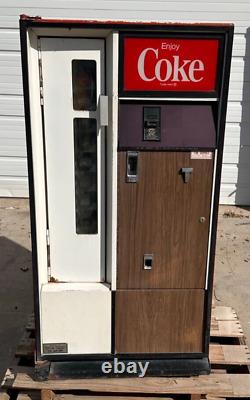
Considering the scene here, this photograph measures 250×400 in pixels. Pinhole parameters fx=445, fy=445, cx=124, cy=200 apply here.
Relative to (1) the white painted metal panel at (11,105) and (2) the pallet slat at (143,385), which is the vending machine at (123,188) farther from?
(1) the white painted metal panel at (11,105)

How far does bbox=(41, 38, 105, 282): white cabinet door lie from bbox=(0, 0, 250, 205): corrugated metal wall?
4.20 metres

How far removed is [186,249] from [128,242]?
37 cm

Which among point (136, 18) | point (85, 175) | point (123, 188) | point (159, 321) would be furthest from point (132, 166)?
point (136, 18)

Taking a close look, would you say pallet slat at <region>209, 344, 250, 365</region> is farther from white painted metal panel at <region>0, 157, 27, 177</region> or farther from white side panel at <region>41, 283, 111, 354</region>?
white painted metal panel at <region>0, 157, 27, 177</region>

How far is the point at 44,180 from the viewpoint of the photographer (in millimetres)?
2773

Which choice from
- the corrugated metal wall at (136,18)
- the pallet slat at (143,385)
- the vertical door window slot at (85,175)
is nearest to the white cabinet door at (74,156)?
the vertical door window slot at (85,175)

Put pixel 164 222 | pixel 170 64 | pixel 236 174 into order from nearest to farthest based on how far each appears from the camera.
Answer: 1. pixel 170 64
2. pixel 164 222
3. pixel 236 174

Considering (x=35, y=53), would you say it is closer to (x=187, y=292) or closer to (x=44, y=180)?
(x=44, y=180)

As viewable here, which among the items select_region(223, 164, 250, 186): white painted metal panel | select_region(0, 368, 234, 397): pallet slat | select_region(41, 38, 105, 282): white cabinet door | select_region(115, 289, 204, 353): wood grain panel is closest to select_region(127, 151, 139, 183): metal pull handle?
select_region(41, 38, 105, 282): white cabinet door

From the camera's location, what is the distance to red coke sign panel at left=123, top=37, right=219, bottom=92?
2500 mm

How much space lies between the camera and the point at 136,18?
6371 mm

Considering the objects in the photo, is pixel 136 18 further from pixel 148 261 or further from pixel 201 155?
pixel 148 261

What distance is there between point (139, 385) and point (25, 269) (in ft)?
8.00

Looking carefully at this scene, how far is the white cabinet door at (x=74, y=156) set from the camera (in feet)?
8.44
